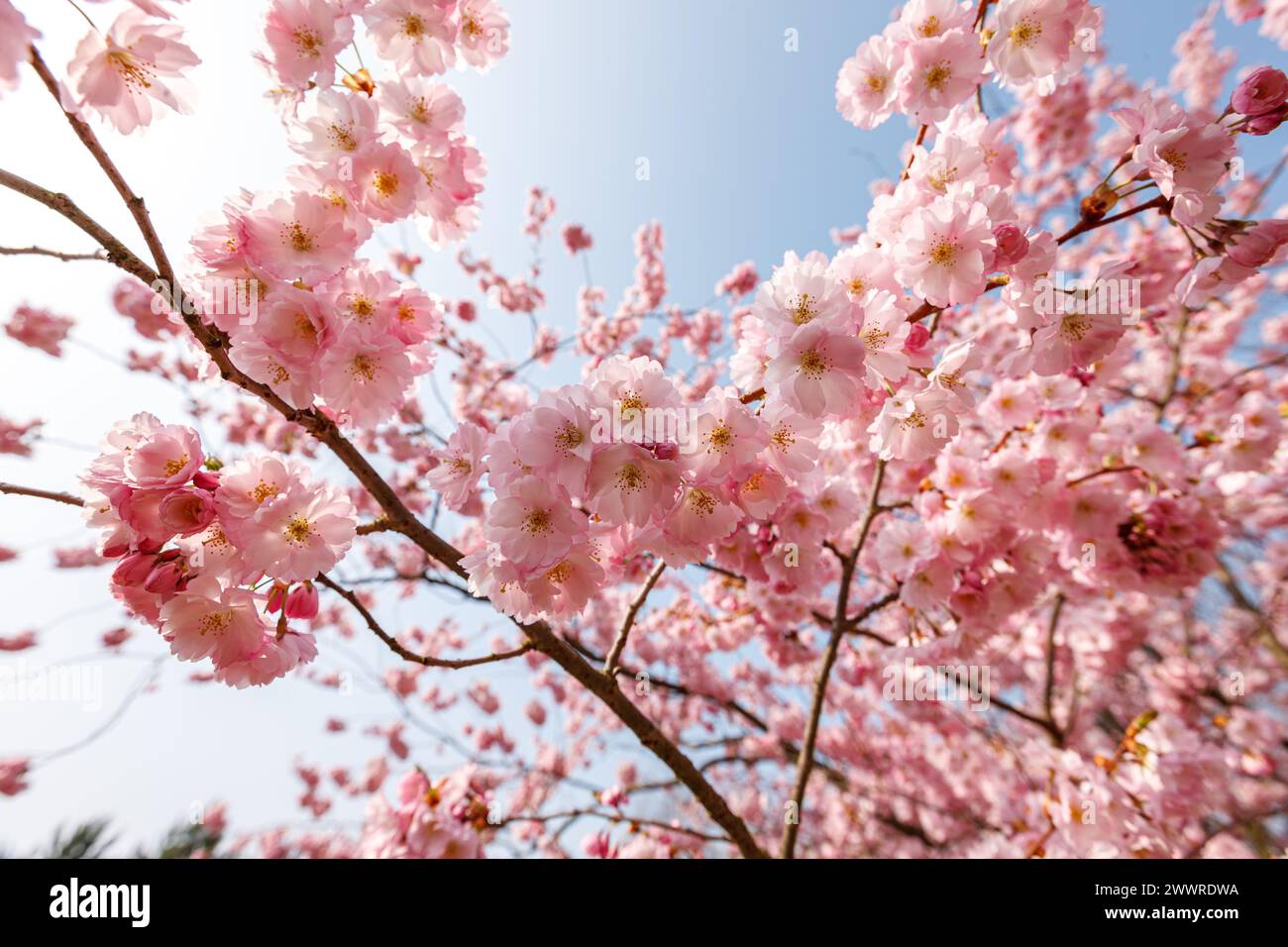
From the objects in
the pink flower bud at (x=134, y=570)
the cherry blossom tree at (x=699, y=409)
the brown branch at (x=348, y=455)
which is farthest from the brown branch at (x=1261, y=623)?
the pink flower bud at (x=134, y=570)

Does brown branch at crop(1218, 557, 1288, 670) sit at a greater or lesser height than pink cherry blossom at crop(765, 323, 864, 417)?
lesser

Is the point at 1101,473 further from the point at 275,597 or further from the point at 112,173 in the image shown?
the point at 112,173

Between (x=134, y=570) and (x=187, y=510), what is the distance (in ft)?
0.58

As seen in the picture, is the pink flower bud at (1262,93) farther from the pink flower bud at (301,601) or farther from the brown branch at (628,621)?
the pink flower bud at (301,601)

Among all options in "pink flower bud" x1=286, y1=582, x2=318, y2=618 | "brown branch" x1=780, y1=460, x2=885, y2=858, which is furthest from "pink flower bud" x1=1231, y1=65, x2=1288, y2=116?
"pink flower bud" x1=286, y1=582, x2=318, y2=618

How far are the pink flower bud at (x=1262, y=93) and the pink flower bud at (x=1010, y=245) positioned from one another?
1.96 ft

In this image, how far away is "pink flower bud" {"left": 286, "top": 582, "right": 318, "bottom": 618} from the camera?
1.54 m

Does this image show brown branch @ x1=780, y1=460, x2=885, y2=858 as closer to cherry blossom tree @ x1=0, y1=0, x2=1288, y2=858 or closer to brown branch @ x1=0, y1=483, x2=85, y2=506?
cherry blossom tree @ x1=0, y1=0, x2=1288, y2=858

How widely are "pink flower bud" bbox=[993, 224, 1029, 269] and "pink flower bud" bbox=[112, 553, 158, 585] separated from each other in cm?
212

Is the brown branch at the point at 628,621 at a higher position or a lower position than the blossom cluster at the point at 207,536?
lower

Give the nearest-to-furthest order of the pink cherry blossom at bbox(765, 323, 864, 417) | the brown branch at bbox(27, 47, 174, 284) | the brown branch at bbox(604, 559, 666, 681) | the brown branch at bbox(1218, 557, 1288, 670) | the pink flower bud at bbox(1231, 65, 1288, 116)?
the brown branch at bbox(27, 47, 174, 284) < the pink cherry blossom at bbox(765, 323, 864, 417) < the pink flower bud at bbox(1231, 65, 1288, 116) < the brown branch at bbox(604, 559, 666, 681) < the brown branch at bbox(1218, 557, 1288, 670)

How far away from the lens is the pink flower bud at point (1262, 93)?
1366 millimetres
